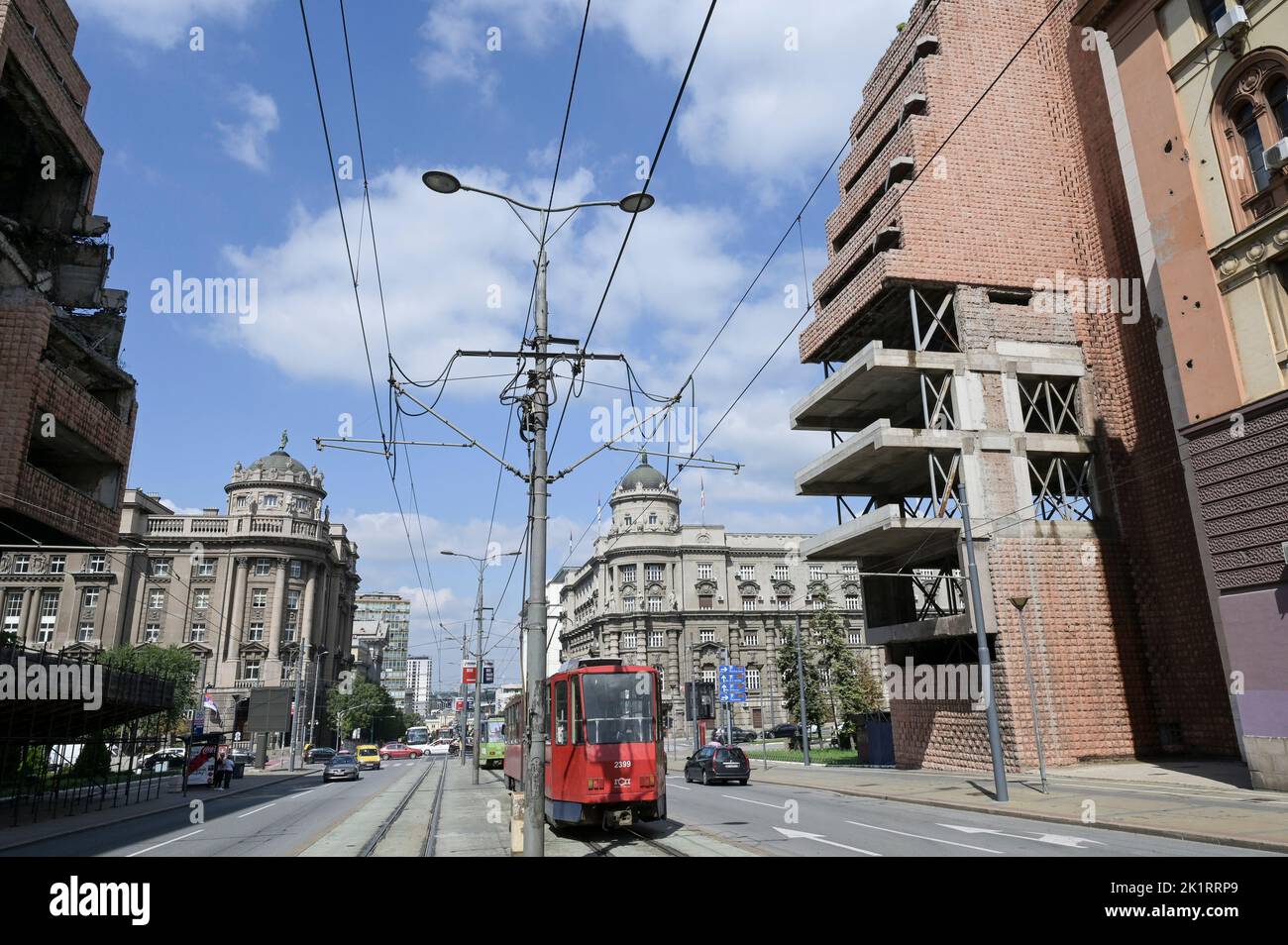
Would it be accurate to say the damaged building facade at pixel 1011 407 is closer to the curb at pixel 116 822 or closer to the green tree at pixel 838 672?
the green tree at pixel 838 672

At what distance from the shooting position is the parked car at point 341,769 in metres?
39.4

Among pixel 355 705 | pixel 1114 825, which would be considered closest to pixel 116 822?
pixel 1114 825

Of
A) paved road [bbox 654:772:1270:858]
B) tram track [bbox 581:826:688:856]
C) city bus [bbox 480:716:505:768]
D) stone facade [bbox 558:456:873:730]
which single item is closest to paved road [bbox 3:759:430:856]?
tram track [bbox 581:826:688:856]

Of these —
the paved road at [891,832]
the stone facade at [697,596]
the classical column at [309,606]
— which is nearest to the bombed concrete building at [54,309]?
the paved road at [891,832]

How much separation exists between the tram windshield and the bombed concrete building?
19594 mm

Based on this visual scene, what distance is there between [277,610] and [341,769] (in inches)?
1682

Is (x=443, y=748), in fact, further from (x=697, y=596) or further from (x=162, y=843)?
(x=162, y=843)

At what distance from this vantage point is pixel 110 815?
25.3 metres

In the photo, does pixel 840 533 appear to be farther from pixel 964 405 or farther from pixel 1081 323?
pixel 1081 323

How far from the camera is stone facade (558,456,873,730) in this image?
85.0 metres

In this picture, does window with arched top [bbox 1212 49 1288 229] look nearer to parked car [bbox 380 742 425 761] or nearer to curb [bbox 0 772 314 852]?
curb [bbox 0 772 314 852]

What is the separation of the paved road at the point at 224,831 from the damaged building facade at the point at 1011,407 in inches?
722
